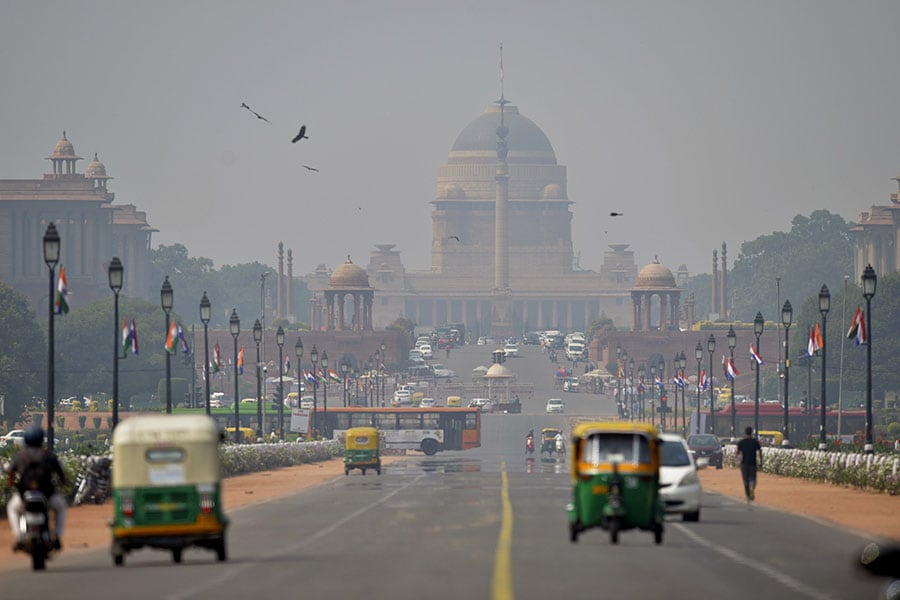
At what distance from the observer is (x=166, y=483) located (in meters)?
23.9

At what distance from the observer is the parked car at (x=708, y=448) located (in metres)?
72.4

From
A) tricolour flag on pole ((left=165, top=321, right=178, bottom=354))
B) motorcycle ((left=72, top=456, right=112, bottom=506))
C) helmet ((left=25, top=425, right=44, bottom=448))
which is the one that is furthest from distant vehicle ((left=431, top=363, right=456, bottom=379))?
helmet ((left=25, top=425, right=44, bottom=448))

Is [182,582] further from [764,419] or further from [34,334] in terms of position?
[34,334]

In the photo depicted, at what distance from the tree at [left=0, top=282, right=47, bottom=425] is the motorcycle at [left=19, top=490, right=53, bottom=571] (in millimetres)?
99159

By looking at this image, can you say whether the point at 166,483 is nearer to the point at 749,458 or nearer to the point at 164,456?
the point at 164,456

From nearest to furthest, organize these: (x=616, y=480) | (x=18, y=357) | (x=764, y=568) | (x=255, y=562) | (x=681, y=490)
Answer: (x=764, y=568)
(x=255, y=562)
(x=616, y=480)
(x=681, y=490)
(x=18, y=357)

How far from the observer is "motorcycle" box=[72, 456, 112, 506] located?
42.4 meters

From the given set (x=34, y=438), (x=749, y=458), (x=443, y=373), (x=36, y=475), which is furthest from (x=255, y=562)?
(x=443, y=373)

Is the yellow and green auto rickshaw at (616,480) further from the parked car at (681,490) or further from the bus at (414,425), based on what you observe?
the bus at (414,425)

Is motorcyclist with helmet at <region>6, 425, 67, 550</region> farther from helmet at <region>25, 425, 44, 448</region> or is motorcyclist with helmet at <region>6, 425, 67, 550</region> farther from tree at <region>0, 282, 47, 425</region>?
tree at <region>0, 282, 47, 425</region>

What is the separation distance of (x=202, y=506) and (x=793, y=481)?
34.5m

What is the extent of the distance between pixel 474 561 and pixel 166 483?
3.82 meters

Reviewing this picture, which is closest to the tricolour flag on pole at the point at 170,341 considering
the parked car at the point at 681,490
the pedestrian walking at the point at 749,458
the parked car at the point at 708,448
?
the parked car at the point at 708,448

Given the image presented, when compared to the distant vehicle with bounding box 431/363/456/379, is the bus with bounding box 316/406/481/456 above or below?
below
